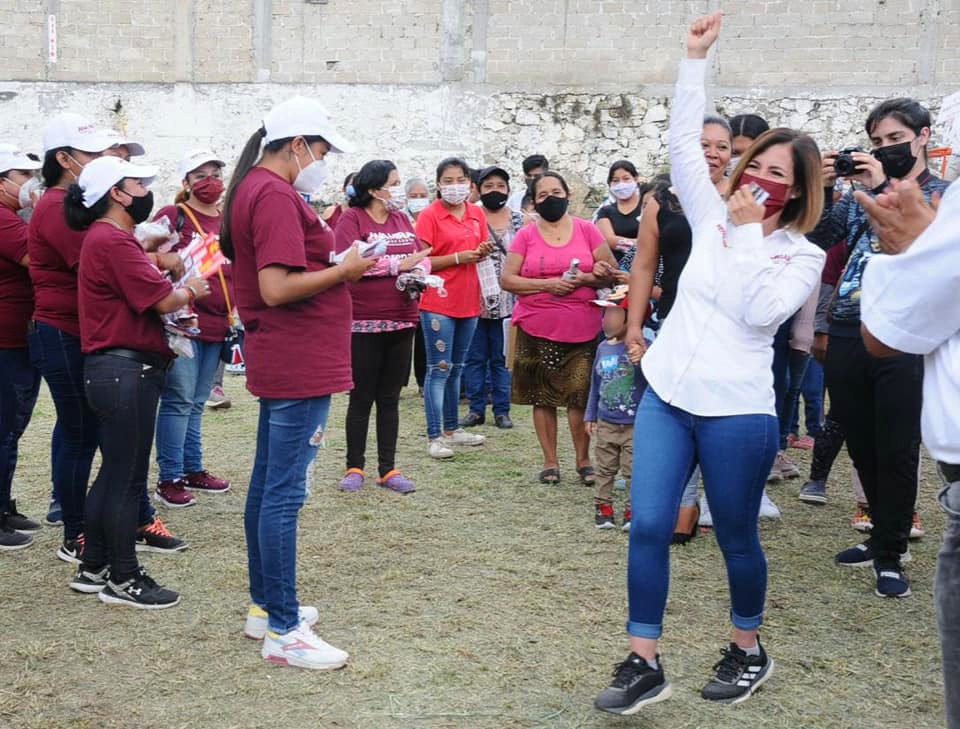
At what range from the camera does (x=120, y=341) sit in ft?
14.6

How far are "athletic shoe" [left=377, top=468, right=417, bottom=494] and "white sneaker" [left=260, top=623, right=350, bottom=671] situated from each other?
8.34ft

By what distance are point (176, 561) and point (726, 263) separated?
10.5 feet

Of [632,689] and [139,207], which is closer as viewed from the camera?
[632,689]

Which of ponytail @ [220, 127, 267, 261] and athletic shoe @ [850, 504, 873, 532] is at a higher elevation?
ponytail @ [220, 127, 267, 261]

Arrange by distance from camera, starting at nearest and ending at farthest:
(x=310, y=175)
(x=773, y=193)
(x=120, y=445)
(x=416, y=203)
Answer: (x=773, y=193), (x=310, y=175), (x=120, y=445), (x=416, y=203)

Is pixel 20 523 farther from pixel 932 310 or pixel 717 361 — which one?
pixel 932 310

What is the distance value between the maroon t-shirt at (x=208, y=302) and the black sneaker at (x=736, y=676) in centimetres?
369

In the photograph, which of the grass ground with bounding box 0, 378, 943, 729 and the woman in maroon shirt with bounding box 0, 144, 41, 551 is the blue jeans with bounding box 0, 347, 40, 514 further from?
the grass ground with bounding box 0, 378, 943, 729

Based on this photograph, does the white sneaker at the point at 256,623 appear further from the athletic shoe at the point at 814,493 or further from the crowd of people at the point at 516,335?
the athletic shoe at the point at 814,493

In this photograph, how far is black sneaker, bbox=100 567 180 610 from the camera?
15.0 ft

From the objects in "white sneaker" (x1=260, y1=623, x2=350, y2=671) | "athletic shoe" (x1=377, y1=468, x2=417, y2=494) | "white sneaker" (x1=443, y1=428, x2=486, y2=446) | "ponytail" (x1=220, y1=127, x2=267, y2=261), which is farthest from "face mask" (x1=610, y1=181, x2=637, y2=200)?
"white sneaker" (x1=260, y1=623, x2=350, y2=671)

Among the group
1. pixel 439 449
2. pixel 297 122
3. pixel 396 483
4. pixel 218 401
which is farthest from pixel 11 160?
pixel 218 401

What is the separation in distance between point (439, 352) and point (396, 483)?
→ 130cm

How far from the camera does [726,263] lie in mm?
3492
